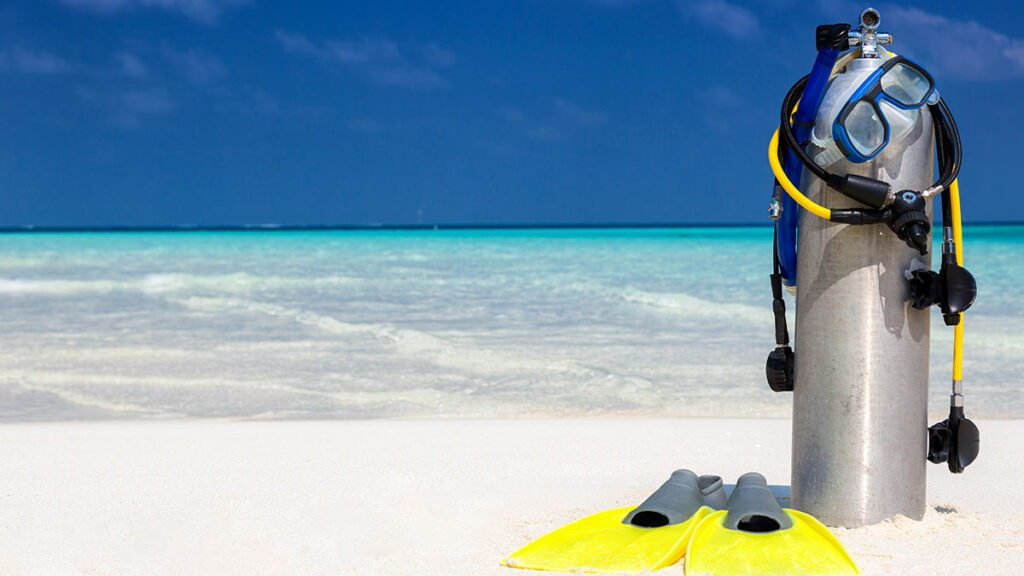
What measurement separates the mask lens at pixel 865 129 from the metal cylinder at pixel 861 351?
7cm

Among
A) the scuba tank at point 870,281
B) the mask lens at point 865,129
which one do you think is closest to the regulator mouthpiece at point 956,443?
the scuba tank at point 870,281

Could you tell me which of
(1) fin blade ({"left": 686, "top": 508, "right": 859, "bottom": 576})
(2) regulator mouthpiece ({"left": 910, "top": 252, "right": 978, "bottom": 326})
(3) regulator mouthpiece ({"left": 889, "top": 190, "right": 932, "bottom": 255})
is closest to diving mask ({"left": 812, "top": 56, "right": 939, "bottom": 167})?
(3) regulator mouthpiece ({"left": 889, "top": 190, "right": 932, "bottom": 255})

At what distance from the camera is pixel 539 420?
486 cm

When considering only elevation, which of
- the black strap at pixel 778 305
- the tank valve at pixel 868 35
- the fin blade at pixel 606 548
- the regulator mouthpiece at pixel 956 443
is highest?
the tank valve at pixel 868 35

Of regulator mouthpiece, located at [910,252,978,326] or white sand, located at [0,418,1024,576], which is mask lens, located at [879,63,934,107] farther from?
Answer: white sand, located at [0,418,1024,576]

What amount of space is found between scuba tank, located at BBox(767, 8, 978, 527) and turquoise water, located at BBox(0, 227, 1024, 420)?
3.03 metres

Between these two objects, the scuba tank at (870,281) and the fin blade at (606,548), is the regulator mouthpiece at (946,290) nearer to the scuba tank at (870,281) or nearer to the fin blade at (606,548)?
the scuba tank at (870,281)

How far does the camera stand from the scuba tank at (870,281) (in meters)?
2.60

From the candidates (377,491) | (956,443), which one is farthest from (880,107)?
(377,491)

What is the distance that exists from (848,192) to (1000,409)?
4.12m

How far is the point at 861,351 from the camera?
270cm

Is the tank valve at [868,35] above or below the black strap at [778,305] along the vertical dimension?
above

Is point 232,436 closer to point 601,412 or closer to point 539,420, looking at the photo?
point 539,420

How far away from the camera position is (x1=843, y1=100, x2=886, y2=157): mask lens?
2568 millimetres
